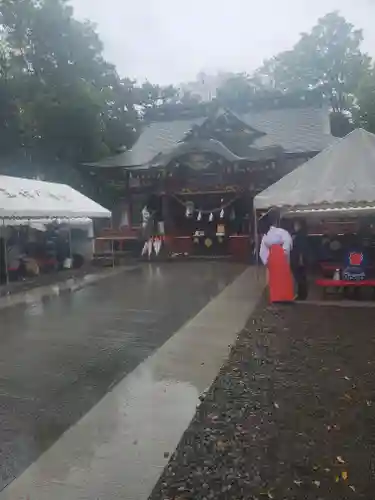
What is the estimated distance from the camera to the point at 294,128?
1008 inches

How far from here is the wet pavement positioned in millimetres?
4402

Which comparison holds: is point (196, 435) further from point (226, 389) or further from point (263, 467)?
point (226, 389)

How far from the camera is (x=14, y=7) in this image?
2591 cm

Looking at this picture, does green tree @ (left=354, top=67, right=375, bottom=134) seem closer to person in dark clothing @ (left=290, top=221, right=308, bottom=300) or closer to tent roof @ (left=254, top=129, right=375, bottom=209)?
tent roof @ (left=254, top=129, right=375, bottom=209)

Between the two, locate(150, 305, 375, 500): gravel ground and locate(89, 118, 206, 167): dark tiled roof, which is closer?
locate(150, 305, 375, 500): gravel ground

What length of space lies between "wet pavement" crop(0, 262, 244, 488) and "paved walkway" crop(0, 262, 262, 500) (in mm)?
16

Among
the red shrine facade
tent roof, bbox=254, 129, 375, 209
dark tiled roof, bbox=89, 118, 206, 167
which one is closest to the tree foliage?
dark tiled roof, bbox=89, 118, 206, 167

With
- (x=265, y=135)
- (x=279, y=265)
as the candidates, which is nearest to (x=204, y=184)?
(x=265, y=135)

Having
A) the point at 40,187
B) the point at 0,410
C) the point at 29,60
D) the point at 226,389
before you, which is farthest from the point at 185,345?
the point at 29,60

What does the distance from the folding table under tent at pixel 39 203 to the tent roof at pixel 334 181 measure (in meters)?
7.00

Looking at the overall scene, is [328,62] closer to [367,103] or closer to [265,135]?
[367,103]

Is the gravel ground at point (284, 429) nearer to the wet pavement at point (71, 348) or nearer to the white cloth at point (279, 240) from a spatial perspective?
the wet pavement at point (71, 348)

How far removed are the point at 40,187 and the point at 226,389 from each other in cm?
1361

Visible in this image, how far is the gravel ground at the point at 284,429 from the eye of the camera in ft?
10.8
